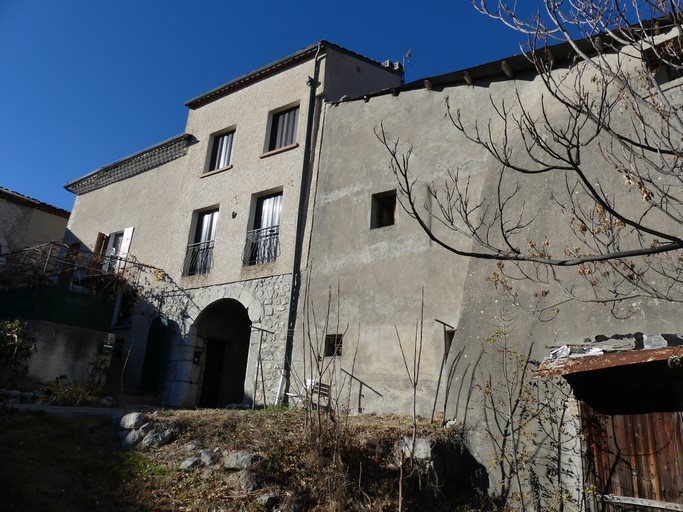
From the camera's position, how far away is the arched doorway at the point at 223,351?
1340 centimetres

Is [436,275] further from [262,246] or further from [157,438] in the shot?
[157,438]

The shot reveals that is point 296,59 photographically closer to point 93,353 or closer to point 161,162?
point 161,162

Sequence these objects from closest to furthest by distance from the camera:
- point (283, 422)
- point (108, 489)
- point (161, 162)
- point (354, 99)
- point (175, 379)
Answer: point (108, 489) → point (283, 422) → point (354, 99) → point (175, 379) → point (161, 162)

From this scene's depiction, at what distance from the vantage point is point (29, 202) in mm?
20000

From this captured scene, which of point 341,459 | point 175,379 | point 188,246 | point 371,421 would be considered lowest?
point 341,459

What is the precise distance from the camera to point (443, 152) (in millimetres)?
10188

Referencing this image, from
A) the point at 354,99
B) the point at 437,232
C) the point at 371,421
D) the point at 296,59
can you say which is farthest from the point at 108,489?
the point at 296,59

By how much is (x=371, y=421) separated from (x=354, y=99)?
681cm

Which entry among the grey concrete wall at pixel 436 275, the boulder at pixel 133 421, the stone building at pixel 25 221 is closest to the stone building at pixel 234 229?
the grey concrete wall at pixel 436 275

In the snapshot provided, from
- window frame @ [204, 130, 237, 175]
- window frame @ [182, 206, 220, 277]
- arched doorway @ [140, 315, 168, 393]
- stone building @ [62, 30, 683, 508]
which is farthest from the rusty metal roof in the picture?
window frame @ [204, 130, 237, 175]

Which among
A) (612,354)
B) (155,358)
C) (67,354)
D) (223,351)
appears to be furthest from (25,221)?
(612,354)

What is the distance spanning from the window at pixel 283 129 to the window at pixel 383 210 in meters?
3.04

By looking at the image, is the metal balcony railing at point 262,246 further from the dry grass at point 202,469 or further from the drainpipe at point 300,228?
the dry grass at point 202,469

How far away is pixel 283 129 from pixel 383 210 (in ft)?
12.6
